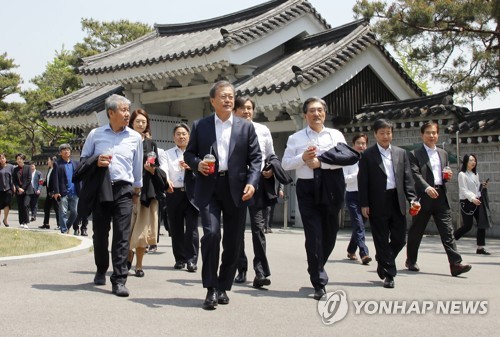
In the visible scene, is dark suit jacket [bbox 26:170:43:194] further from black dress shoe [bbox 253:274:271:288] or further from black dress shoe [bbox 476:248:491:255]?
black dress shoe [bbox 253:274:271:288]

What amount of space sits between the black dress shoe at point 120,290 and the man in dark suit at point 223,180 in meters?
0.92

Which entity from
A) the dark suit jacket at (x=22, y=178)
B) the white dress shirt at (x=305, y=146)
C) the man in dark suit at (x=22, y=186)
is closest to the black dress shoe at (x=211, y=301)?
the white dress shirt at (x=305, y=146)

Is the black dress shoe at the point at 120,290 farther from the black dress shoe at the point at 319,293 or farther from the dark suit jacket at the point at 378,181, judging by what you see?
the dark suit jacket at the point at 378,181

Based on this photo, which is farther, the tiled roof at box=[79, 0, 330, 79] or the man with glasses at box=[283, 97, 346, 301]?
the tiled roof at box=[79, 0, 330, 79]

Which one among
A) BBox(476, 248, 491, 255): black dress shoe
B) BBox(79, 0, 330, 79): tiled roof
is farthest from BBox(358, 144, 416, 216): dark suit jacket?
BBox(79, 0, 330, 79): tiled roof

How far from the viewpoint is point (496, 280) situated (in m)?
8.00

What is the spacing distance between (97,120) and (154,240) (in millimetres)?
14586

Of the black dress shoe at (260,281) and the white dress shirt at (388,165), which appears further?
the white dress shirt at (388,165)

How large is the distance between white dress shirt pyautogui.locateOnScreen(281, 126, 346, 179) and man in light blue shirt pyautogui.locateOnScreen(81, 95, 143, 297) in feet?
5.44

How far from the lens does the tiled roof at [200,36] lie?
18594 millimetres

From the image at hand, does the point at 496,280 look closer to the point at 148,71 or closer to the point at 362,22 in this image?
the point at 362,22

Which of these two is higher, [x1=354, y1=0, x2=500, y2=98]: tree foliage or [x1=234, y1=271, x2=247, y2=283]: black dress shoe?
[x1=354, y1=0, x2=500, y2=98]: tree foliage

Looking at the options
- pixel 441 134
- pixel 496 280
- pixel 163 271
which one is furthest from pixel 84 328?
pixel 441 134

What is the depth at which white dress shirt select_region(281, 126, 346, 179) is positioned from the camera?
6621 mm
